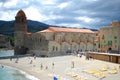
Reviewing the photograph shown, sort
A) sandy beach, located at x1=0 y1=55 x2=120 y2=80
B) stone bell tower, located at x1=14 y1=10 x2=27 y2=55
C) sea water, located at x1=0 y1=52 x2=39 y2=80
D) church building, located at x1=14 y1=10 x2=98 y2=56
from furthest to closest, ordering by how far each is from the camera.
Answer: stone bell tower, located at x1=14 y1=10 x2=27 y2=55 → church building, located at x1=14 y1=10 x2=98 y2=56 → sea water, located at x1=0 y1=52 x2=39 y2=80 → sandy beach, located at x1=0 y1=55 x2=120 y2=80

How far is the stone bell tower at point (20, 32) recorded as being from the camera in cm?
7631

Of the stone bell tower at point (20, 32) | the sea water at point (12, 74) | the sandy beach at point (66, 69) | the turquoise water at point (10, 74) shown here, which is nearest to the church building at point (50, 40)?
the stone bell tower at point (20, 32)

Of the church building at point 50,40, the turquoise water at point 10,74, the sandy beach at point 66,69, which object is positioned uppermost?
the church building at point 50,40

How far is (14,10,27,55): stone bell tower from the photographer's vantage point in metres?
76.3

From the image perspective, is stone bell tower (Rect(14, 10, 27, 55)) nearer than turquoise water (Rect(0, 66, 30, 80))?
No

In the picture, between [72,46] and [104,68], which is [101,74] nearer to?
[104,68]

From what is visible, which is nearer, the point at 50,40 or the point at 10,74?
the point at 10,74

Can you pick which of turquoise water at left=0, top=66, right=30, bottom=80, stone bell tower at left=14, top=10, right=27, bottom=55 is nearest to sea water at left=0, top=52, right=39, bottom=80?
turquoise water at left=0, top=66, right=30, bottom=80

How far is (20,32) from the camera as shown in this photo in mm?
76688

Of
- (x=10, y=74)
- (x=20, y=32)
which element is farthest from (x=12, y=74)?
(x=20, y=32)

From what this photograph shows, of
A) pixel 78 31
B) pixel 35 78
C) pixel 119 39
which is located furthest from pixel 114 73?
pixel 78 31

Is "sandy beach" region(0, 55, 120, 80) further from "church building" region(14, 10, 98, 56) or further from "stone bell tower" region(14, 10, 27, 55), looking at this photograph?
"stone bell tower" region(14, 10, 27, 55)

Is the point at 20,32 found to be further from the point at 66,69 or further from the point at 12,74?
the point at 66,69

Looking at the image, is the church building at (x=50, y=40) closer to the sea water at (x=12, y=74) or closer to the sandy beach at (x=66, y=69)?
the sandy beach at (x=66, y=69)
